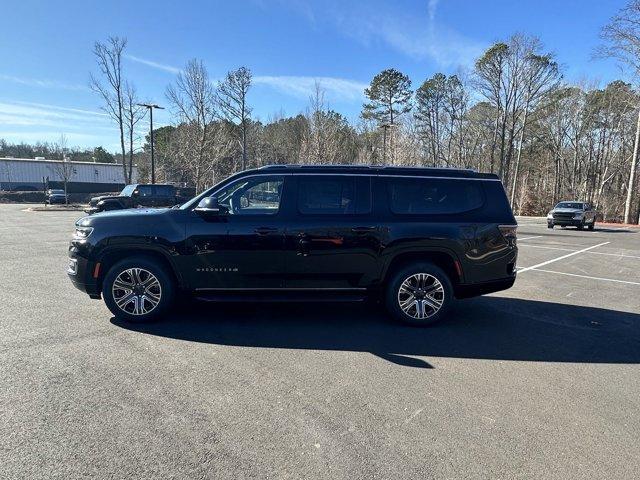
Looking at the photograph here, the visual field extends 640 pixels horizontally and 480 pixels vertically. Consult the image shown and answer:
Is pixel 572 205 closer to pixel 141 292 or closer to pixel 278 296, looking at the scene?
pixel 278 296

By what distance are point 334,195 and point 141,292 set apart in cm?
276

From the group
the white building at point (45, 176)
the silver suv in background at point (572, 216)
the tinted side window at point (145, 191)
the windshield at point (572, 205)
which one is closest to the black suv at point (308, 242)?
the tinted side window at point (145, 191)

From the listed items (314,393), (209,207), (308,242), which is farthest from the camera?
(308,242)

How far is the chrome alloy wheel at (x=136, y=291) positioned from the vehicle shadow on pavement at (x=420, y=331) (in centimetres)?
23

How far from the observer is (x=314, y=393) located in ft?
11.8

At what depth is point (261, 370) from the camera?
402 cm

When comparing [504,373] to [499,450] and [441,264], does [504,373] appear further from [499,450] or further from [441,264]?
[441,264]

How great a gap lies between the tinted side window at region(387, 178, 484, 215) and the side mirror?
2188mm

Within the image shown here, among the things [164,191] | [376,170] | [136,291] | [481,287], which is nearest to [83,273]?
[136,291]

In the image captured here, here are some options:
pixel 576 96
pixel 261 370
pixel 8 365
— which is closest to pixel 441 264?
pixel 261 370

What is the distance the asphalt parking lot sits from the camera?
2.69 metres

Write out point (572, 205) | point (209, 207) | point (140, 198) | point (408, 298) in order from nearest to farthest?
point (209, 207), point (408, 298), point (140, 198), point (572, 205)

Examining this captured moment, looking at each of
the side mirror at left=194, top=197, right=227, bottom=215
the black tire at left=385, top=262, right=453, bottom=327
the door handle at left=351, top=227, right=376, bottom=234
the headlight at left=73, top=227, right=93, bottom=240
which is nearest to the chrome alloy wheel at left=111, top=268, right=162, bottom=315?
the headlight at left=73, top=227, right=93, bottom=240

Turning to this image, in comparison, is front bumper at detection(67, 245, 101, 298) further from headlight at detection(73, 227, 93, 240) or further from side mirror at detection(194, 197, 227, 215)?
side mirror at detection(194, 197, 227, 215)
